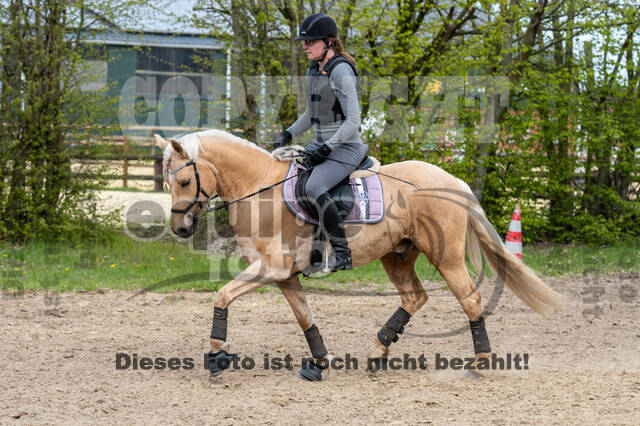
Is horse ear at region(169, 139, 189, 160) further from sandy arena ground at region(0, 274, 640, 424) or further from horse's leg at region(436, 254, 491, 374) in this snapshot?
horse's leg at region(436, 254, 491, 374)

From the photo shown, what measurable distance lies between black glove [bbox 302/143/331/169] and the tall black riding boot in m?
0.28

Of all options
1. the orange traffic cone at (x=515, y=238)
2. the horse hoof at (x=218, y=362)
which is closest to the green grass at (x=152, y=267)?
the orange traffic cone at (x=515, y=238)

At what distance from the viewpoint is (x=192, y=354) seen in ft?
18.2

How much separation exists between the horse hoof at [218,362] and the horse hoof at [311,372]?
588mm

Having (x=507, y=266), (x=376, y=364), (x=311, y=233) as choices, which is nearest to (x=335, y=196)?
(x=311, y=233)

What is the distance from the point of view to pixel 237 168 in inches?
191

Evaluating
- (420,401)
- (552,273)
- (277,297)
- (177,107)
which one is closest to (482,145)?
(552,273)

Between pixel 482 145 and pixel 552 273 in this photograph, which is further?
pixel 482 145

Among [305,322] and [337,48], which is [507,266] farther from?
[337,48]

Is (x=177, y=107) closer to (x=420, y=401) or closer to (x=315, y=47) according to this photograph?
(x=315, y=47)

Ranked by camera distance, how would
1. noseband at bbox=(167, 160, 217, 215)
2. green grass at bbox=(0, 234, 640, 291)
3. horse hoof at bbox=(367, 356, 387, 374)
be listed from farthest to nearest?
green grass at bbox=(0, 234, 640, 291) < horse hoof at bbox=(367, 356, 387, 374) < noseband at bbox=(167, 160, 217, 215)

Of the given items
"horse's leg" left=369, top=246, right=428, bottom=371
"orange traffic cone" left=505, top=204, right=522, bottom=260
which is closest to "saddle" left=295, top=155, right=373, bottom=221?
"horse's leg" left=369, top=246, right=428, bottom=371

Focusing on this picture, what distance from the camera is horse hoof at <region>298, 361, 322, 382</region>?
16.0 feet

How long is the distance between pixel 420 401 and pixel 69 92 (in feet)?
26.9
